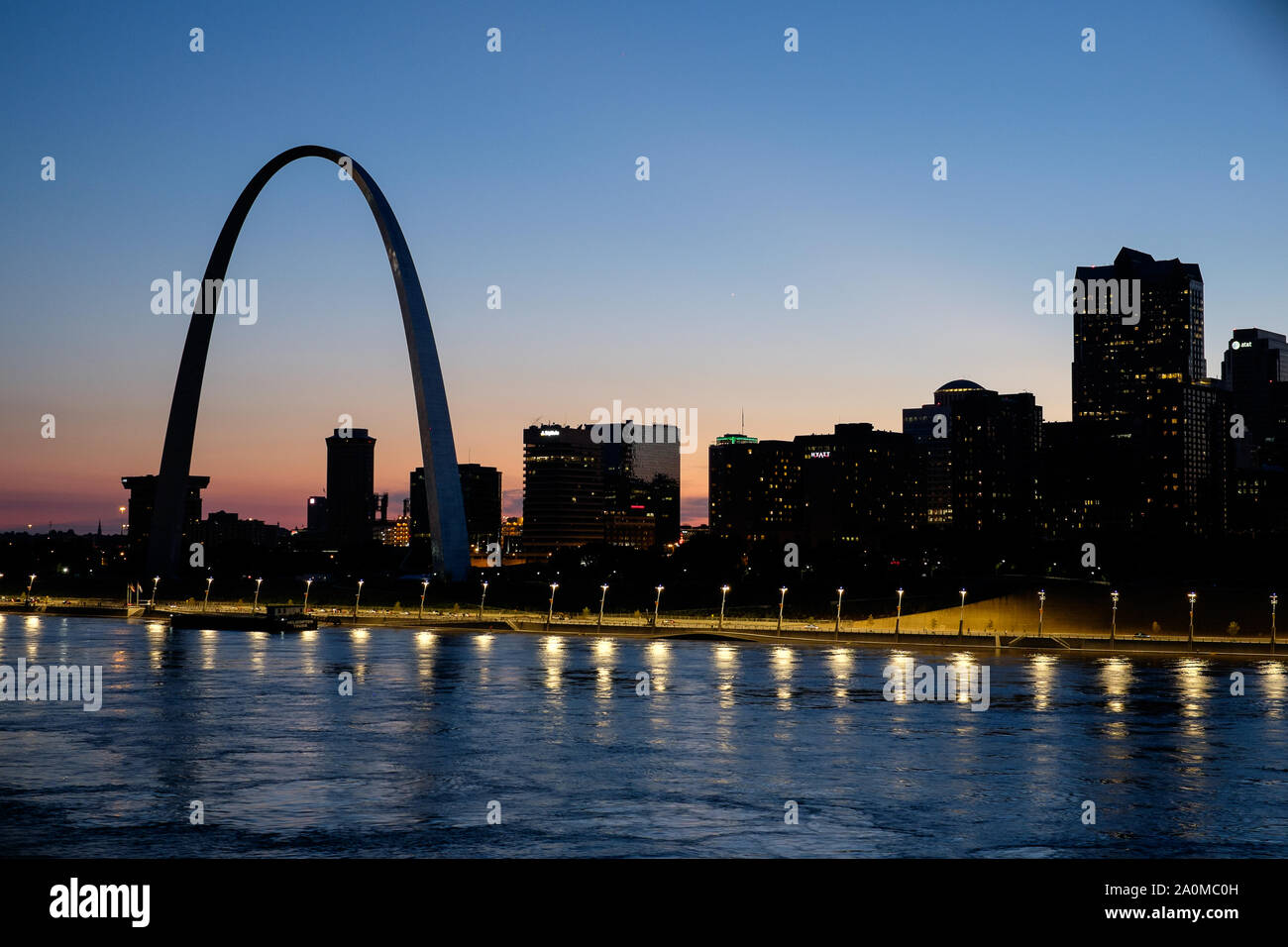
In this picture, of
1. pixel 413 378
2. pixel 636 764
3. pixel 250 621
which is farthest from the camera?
pixel 250 621

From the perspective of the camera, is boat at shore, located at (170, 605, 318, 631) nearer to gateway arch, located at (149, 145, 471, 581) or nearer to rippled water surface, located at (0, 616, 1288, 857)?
gateway arch, located at (149, 145, 471, 581)

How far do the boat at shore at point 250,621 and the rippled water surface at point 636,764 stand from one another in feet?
116

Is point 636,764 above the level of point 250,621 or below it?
above

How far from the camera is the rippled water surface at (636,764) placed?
30500 mm

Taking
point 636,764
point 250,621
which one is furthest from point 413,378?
point 636,764

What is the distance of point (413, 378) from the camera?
11306cm

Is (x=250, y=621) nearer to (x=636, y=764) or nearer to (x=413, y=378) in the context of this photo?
(x=413, y=378)

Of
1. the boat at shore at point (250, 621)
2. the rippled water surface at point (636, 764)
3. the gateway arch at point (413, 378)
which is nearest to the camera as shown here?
the rippled water surface at point (636, 764)

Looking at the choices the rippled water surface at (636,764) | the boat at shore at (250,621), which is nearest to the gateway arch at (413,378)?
the boat at shore at (250,621)

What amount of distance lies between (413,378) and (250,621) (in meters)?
25.6

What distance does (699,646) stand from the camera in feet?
311

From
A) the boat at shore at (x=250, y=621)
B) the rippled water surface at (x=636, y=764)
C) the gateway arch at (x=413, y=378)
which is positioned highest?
the gateway arch at (x=413, y=378)

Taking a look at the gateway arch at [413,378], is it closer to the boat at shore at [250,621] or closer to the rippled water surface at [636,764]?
the boat at shore at [250,621]

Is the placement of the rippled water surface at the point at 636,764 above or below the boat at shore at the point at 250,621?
above
